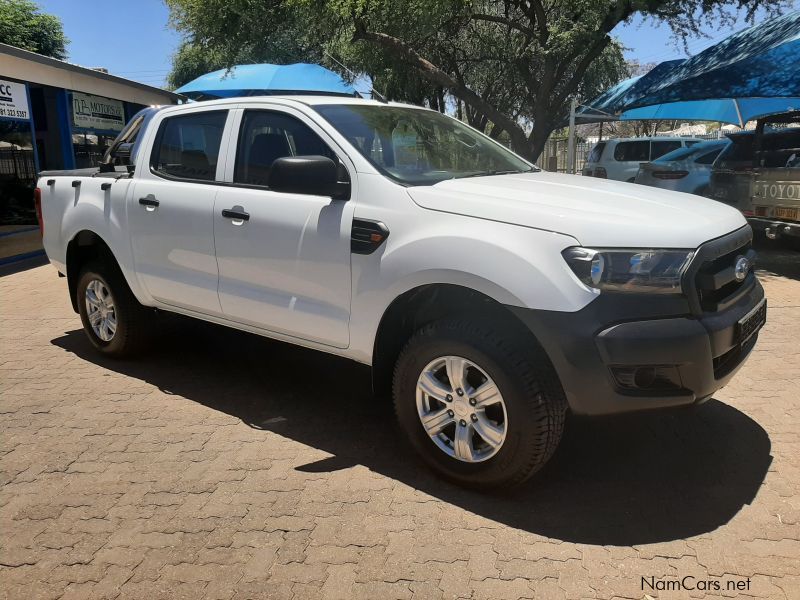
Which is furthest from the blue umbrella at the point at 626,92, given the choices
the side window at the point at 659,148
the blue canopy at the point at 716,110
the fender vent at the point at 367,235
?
the fender vent at the point at 367,235

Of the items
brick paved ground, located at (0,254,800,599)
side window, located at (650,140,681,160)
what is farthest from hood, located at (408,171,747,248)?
side window, located at (650,140,681,160)

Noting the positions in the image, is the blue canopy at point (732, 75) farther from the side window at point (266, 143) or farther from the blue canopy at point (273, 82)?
the side window at point (266, 143)

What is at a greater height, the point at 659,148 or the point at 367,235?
the point at 659,148

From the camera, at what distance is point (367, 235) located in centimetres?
326

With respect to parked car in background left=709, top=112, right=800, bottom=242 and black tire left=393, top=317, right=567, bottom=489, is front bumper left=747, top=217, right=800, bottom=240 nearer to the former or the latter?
parked car in background left=709, top=112, right=800, bottom=242

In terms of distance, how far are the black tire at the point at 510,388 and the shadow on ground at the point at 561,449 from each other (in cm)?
19

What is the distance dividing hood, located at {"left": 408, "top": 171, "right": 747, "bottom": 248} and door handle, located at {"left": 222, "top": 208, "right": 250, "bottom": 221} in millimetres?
1081

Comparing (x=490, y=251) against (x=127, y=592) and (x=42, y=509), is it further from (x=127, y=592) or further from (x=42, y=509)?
(x=42, y=509)

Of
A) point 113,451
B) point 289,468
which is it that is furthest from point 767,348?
point 113,451

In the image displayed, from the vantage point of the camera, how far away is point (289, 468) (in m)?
3.47

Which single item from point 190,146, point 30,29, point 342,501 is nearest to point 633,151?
point 190,146

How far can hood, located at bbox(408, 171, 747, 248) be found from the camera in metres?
2.74

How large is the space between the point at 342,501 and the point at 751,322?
2104 mm

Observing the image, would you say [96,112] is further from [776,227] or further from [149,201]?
[776,227]
